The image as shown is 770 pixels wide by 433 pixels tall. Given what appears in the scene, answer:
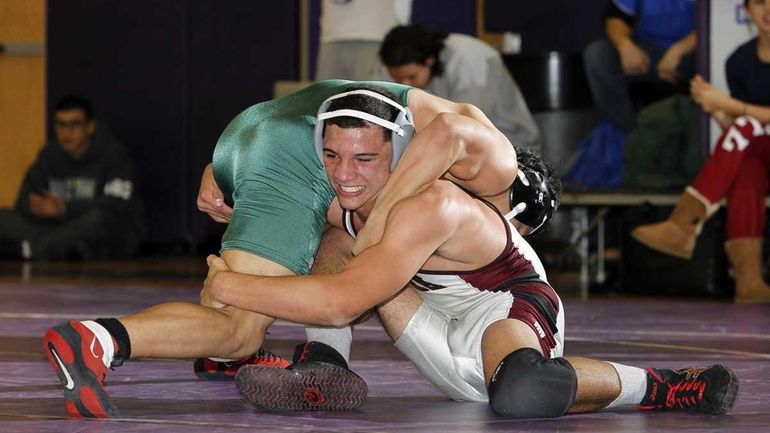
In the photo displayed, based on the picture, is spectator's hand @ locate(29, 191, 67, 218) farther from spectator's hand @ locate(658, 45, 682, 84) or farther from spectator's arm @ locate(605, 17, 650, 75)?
spectator's hand @ locate(658, 45, 682, 84)

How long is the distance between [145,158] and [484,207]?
25.1 feet

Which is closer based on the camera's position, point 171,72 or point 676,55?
point 676,55

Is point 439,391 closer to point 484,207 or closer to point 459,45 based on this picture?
point 484,207

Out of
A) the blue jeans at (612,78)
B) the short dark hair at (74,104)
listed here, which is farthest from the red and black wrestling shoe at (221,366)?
the short dark hair at (74,104)

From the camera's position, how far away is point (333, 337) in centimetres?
390

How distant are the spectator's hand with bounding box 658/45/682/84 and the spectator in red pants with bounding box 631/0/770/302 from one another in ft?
2.70

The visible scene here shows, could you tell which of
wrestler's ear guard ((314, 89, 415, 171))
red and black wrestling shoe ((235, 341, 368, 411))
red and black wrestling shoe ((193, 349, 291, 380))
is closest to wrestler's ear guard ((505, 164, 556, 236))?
wrestler's ear guard ((314, 89, 415, 171))

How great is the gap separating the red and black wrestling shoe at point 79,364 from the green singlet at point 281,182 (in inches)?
21.1

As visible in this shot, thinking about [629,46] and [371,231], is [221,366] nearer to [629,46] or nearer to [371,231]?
[371,231]

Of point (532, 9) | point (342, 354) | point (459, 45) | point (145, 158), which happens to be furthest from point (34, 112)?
point (342, 354)

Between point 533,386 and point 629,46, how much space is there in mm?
4971

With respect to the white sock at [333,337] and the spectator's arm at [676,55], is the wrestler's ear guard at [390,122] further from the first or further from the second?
the spectator's arm at [676,55]

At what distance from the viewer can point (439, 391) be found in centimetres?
396

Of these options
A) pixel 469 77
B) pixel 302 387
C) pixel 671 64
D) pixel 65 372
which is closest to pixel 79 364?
pixel 65 372
